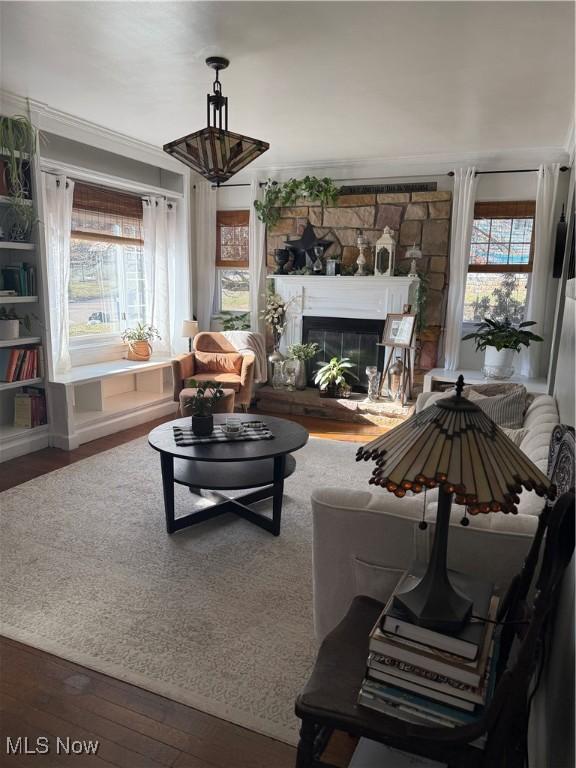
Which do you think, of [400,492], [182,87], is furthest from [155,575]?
[182,87]

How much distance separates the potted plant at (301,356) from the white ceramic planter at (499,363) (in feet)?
6.12

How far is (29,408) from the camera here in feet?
14.3

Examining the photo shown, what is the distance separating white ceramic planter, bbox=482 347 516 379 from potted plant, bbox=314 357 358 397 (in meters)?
1.40

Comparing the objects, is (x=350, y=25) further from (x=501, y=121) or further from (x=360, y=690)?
(x=360, y=690)

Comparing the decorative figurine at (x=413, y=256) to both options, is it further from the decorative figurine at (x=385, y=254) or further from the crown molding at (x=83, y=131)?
the crown molding at (x=83, y=131)

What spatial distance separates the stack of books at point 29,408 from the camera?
4.36 meters

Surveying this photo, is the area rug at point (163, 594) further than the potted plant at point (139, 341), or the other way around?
the potted plant at point (139, 341)

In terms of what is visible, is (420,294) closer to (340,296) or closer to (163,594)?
(340,296)

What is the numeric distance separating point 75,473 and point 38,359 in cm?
108

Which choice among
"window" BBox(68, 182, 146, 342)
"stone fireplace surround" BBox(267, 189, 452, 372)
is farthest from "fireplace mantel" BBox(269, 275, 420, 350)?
"window" BBox(68, 182, 146, 342)

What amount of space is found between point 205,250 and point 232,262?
37 centimetres

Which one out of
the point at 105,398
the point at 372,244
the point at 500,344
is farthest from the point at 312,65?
the point at 105,398

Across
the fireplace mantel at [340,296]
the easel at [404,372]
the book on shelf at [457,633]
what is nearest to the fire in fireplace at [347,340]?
the fireplace mantel at [340,296]

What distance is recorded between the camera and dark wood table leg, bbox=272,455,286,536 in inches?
121
